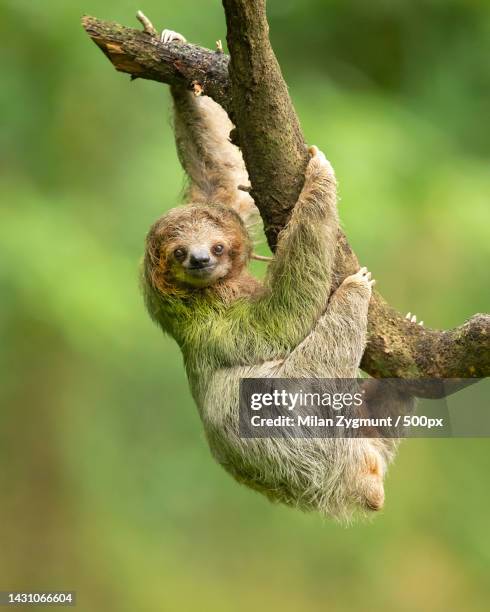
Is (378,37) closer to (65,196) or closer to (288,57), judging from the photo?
(288,57)

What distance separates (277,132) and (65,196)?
19.6ft

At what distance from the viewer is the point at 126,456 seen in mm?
12578

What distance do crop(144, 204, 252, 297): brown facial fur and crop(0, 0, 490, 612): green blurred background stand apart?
88.3 inches

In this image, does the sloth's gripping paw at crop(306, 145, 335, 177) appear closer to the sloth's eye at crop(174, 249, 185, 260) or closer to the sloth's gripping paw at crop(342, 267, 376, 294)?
the sloth's gripping paw at crop(342, 267, 376, 294)

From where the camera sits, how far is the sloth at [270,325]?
19.4 feet

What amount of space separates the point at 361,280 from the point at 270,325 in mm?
751

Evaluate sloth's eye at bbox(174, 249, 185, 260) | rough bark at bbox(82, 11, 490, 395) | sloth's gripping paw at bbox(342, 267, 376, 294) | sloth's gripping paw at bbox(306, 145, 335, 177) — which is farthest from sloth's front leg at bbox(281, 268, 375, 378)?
sloth's eye at bbox(174, 249, 185, 260)

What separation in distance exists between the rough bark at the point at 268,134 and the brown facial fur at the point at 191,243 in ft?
1.68

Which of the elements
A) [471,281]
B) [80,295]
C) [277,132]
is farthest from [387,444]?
[471,281]

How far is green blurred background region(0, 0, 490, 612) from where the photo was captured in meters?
9.41

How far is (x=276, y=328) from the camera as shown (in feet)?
20.5

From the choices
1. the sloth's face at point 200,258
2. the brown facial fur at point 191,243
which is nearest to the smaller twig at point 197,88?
the brown facial fur at point 191,243

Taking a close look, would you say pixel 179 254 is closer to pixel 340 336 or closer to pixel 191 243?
pixel 191 243

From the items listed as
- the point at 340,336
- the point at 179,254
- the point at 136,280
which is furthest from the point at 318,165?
the point at 136,280
